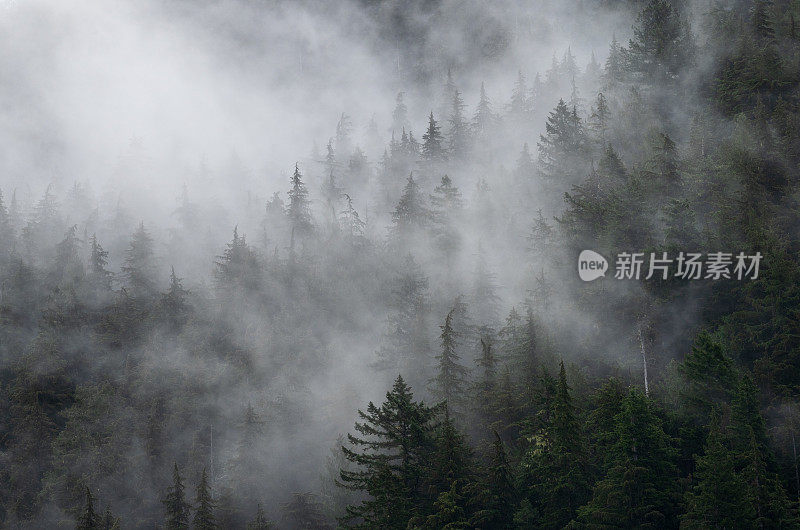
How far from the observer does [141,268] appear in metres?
63.5

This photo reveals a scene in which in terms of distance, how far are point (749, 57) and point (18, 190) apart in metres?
124

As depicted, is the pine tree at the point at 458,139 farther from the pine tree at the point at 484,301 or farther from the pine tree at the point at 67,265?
the pine tree at the point at 67,265

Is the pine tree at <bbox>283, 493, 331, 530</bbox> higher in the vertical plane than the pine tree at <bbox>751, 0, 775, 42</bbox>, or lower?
lower

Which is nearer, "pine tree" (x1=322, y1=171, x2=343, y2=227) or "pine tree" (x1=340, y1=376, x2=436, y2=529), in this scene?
"pine tree" (x1=340, y1=376, x2=436, y2=529)

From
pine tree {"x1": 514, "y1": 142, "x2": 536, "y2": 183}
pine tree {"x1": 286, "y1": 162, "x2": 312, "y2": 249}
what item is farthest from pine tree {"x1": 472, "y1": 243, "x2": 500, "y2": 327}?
pine tree {"x1": 286, "y1": 162, "x2": 312, "y2": 249}

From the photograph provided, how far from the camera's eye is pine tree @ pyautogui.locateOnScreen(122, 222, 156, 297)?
61.6m

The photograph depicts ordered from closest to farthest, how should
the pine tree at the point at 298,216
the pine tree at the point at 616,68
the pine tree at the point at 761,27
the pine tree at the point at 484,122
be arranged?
1. the pine tree at the point at 761,27
2. the pine tree at the point at 616,68
3. the pine tree at the point at 298,216
4. the pine tree at the point at 484,122

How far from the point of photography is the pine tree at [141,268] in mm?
61625

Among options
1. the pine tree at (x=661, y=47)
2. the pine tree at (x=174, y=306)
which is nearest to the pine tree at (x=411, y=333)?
the pine tree at (x=174, y=306)

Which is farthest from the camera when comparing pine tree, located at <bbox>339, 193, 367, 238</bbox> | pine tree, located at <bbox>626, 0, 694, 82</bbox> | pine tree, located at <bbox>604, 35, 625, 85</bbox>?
pine tree, located at <bbox>339, 193, 367, 238</bbox>

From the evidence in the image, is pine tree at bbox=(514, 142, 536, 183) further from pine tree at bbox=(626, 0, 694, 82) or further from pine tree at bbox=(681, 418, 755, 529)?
pine tree at bbox=(681, 418, 755, 529)

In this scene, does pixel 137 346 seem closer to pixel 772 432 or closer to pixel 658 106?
pixel 772 432

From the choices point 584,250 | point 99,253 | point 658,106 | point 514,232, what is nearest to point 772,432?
point 584,250

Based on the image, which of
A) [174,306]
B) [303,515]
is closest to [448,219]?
[174,306]
